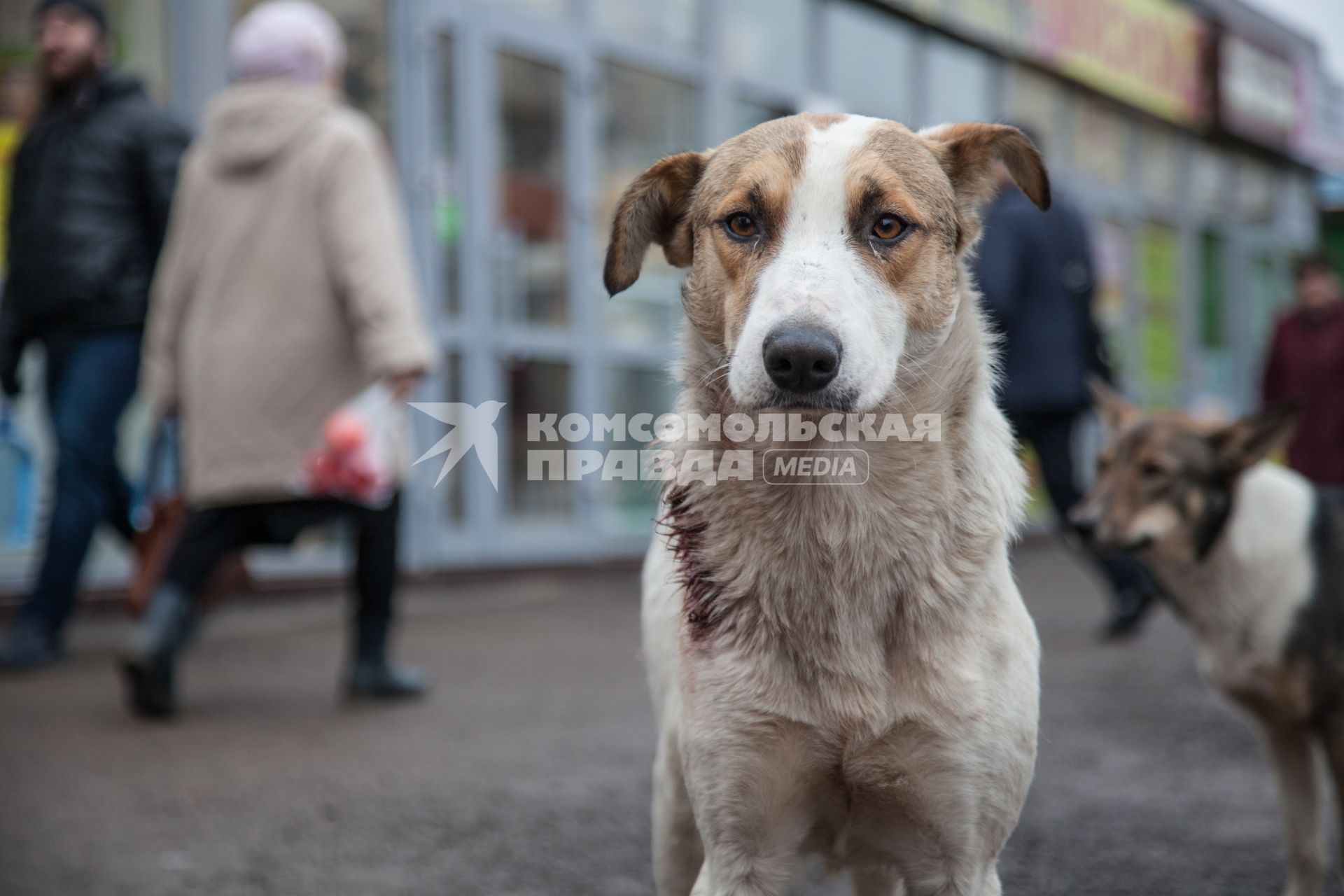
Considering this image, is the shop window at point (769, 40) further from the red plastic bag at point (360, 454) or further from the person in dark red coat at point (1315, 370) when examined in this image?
the red plastic bag at point (360, 454)

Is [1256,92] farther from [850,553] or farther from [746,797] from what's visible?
[746,797]

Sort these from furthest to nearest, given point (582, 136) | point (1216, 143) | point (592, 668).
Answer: point (1216, 143) < point (582, 136) < point (592, 668)

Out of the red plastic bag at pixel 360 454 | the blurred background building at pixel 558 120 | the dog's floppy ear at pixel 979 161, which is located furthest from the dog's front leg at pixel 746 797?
the blurred background building at pixel 558 120

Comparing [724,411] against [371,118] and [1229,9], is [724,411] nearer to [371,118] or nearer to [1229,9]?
[371,118]

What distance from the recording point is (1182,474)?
3.90m

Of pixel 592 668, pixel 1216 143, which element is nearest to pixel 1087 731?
pixel 592 668

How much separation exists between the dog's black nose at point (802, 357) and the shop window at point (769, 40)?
9693mm

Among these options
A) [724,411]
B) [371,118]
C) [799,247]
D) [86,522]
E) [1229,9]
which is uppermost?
[1229,9]

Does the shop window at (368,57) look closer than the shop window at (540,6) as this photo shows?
Yes

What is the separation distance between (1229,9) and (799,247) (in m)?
20.8

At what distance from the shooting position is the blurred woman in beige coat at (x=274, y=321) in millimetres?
4973

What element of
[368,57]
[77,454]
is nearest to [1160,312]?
[368,57]

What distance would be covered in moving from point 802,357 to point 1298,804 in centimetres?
209

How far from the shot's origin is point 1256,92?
20.5 meters
